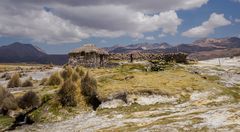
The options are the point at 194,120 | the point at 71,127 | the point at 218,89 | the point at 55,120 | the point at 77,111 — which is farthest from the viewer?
the point at 218,89

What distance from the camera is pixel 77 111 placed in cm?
4600

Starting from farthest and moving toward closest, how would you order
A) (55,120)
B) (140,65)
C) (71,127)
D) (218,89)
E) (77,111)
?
(140,65) < (218,89) < (77,111) < (55,120) < (71,127)

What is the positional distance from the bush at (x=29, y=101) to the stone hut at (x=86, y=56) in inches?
1534

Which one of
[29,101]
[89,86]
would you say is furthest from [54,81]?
[29,101]

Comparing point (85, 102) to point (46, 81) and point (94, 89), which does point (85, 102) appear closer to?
point (94, 89)

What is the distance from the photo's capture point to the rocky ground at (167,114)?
31841 millimetres

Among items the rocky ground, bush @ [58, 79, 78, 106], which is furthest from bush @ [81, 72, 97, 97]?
the rocky ground

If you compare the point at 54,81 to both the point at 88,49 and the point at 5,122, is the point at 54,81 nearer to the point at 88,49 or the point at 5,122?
the point at 5,122

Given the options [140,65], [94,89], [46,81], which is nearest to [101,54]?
[140,65]

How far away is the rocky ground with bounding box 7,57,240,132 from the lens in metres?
31.8

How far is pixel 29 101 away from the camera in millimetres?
47781

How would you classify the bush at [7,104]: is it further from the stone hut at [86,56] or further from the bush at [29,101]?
the stone hut at [86,56]

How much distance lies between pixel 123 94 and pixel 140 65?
32.4 metres

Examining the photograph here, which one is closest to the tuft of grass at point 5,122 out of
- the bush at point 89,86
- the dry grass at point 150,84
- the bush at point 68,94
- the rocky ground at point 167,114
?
the rocky ground at point 167,114
